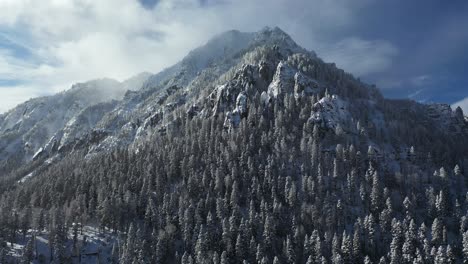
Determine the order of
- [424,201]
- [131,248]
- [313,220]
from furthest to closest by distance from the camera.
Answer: [424,201] < [313,220] < [131,248]

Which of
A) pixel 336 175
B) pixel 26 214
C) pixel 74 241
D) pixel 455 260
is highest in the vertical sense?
pixel 336 175

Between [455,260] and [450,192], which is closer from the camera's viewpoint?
[455,260]

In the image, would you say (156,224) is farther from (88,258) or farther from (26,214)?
(26,214)

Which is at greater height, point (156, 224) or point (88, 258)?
point (156, 224)

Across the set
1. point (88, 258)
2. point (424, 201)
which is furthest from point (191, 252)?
point (424, 201)

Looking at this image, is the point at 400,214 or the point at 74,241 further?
the point at 400,214

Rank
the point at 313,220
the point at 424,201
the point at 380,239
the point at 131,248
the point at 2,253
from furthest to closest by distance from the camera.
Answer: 1. the point at 424,201
2. the point at 313,220
3. the point at 380,239
4. the point at 131,248
5. the point at 2,253

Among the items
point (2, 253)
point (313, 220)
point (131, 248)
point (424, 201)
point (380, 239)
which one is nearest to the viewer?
point (2, 253)

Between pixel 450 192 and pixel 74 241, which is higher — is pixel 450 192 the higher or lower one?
the higher one

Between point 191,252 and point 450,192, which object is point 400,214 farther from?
point 191,252

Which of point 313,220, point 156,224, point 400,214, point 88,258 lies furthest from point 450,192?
point 88,258
